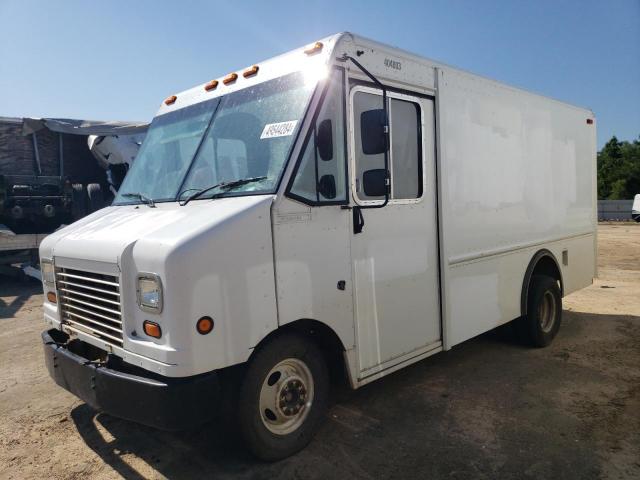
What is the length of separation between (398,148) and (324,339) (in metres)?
1.60

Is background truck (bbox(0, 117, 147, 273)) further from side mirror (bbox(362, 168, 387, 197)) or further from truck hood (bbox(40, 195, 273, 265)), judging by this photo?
side mirror (bbox(362, 168, 387, 197))

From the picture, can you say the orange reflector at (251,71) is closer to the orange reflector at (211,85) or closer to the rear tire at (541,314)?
the orange reflector at (211,85)

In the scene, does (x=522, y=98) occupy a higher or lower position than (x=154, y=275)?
higher

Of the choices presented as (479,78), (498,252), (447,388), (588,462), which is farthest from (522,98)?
(588,462)

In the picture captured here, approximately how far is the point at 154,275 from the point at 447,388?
3.02 meters

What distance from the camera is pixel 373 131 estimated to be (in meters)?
3.40

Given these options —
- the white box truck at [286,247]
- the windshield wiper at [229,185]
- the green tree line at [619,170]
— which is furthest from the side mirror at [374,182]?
the green tree line at [619,170]

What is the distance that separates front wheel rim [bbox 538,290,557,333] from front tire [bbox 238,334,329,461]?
3409 millimetres

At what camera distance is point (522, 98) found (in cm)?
532

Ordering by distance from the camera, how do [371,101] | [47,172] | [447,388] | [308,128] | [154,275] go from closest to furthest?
[154,275] → [308,128] → [371,101] → [447,388] → [47,172]

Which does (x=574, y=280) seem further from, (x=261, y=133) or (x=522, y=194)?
(x=261, y=133)

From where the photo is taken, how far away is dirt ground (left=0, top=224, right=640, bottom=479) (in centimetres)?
319

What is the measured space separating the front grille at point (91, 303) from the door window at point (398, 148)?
5.81 ft

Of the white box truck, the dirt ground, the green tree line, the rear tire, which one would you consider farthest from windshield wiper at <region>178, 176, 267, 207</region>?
the green tree line
